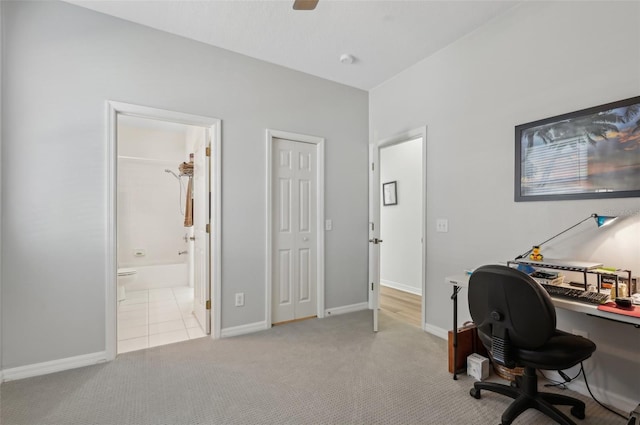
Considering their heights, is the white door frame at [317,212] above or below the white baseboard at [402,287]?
above

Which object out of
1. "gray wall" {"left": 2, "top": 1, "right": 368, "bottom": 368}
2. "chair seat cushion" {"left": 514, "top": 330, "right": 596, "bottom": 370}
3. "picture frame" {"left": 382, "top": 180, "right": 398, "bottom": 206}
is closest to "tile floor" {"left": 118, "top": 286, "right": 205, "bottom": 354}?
"gray wall" {"left": 2, "top": 1, "right": 368, "bottom": 368}

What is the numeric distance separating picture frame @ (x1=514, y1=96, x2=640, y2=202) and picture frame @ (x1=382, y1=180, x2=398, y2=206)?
2.71 m

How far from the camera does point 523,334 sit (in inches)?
63.0

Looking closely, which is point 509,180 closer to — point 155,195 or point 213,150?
point 213,150

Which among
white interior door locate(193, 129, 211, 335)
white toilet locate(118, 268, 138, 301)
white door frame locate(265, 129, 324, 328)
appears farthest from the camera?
white toilet locate(118, 268, 138, 301)

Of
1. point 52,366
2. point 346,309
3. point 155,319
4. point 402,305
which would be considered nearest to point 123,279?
point 155,319

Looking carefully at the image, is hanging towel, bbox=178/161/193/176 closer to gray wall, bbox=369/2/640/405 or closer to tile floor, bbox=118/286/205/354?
tile floor, bbox=118/286/205/354

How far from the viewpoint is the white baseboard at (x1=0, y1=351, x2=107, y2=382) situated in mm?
2197

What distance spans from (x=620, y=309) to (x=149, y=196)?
5888 mm

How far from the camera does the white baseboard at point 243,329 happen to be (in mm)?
3011

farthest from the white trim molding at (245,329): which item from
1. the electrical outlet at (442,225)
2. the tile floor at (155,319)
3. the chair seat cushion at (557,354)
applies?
the chair seat cushion at (557,354)

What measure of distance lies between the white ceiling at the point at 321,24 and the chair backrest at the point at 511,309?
2093 millimetres

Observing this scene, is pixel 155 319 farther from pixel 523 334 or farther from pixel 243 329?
pixel 523 334

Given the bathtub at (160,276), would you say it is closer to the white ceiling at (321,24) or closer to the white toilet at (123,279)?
the white toilet at (123,279)
